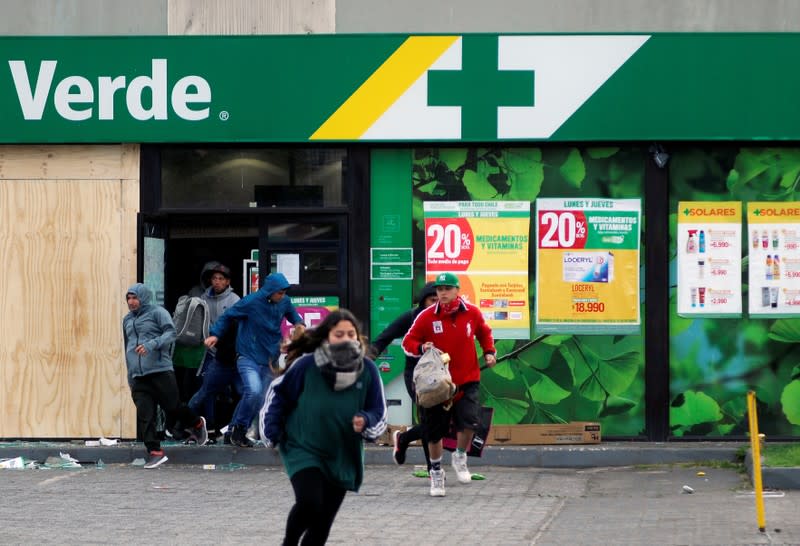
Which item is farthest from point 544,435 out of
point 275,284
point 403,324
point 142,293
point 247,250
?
point 142,293

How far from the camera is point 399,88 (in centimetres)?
1509

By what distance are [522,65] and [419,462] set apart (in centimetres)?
424

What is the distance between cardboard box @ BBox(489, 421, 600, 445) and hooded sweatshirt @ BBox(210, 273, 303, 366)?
94.2 inches

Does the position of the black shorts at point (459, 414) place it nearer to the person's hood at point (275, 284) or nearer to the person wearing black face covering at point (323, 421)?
the person's hood at point (275, 284)

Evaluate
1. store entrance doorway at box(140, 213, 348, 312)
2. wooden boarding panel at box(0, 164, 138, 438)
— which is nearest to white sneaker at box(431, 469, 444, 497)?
store entrance doorway at box(140, 213, 348, 312)

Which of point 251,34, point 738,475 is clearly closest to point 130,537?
point 738,475

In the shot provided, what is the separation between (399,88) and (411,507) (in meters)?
5.30

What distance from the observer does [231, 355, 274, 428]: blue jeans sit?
14.3m

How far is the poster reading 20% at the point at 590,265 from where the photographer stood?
595 inches

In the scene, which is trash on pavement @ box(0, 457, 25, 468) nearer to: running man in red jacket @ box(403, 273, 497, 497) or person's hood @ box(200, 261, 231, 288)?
person's hood @ box(200, 261, 231, 288)

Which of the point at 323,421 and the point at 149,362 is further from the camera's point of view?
the point at 149,362

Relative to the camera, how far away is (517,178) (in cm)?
1520

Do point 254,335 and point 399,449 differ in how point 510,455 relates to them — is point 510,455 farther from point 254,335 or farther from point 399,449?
point 254,335

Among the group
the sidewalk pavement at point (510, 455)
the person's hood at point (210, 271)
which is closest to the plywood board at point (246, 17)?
the person's hood at point (210, 271)
